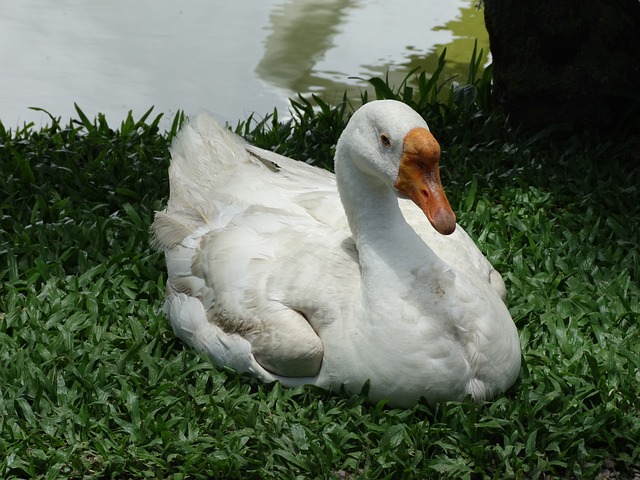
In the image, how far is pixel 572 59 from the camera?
5.76m

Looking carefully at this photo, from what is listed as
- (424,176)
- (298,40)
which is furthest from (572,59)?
(298,40)

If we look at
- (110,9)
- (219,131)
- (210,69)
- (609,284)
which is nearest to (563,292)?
(609,284)

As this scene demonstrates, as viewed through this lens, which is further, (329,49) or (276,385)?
(329,49)

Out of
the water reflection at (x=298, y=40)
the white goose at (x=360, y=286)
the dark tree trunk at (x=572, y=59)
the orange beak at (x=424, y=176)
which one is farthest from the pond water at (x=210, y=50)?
the orange beak at (x=424, y=176)

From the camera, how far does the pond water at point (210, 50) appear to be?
7.13 m

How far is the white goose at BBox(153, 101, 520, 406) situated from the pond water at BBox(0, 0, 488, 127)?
2.63 meters

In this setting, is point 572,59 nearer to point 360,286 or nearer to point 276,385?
point 360,286

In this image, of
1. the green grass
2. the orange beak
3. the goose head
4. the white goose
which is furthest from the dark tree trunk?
the orange beak

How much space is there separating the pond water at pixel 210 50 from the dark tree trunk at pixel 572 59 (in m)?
1.14

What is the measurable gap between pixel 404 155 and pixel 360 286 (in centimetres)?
57

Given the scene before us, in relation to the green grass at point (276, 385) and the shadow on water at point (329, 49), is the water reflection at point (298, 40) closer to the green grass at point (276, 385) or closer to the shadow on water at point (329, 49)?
the shadow on water at point (329, 49)

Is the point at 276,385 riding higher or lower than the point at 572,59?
lower

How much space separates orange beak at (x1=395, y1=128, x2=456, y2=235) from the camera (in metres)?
3.49

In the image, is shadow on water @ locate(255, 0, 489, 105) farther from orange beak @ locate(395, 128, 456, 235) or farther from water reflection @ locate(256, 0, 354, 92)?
orange beak @ locate(395, 128, 456, 235)
